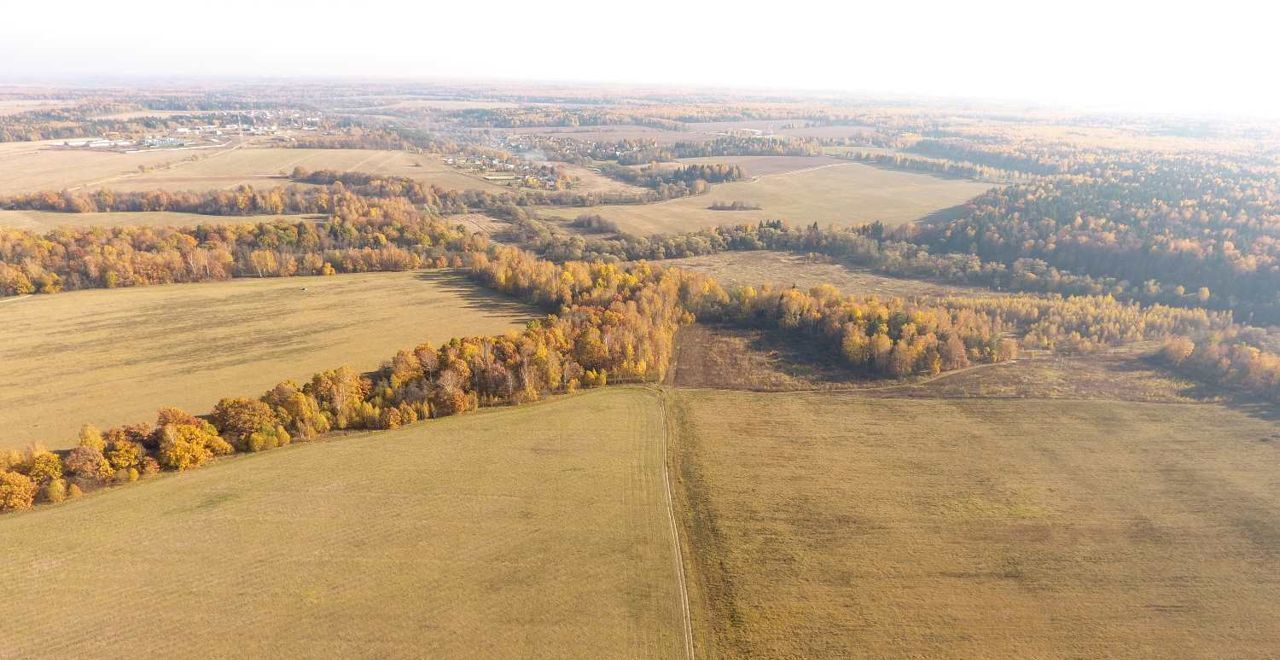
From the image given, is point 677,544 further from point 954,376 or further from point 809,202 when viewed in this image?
point 809,202

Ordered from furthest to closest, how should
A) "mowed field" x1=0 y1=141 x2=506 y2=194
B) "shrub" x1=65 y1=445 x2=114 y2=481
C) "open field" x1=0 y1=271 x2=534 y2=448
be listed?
"mowed field" x1=0 y1=141 x2=506 y2=194
"open field" x1=0 y1=271 x2=534 y2=448
"shrub" x1=65 y1=445 x2=114 y2=481

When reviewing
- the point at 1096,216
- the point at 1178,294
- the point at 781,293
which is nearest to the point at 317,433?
the point at 781,293

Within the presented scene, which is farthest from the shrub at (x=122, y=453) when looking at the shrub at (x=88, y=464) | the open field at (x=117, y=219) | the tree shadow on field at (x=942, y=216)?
the tree shadow on field at (x=942, y=216)

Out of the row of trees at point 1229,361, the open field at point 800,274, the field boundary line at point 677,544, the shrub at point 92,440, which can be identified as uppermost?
the open field at point 800,274

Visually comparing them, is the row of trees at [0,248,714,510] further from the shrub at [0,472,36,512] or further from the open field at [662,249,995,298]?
the open field at [662,249,995,298]

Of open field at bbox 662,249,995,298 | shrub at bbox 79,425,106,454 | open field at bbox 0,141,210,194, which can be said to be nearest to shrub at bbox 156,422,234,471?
shrub at bbox 79,425,106,454

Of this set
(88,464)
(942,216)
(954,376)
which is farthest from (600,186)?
(88,464)

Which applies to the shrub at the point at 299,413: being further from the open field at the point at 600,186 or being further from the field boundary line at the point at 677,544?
the open field at the point at 600,186
